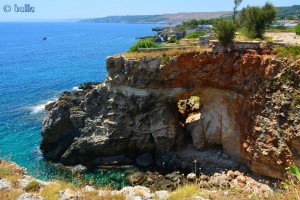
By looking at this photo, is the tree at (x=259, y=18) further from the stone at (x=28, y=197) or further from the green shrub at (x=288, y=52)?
the stone at (x=28, y=197)

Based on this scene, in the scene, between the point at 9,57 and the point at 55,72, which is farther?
the point at 9,57

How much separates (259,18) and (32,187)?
23680 mm

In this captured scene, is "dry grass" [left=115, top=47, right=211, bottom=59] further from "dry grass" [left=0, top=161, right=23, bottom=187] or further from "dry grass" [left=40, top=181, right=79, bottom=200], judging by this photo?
"dry grass" [left=40, top=181, right=79, bottom=200]

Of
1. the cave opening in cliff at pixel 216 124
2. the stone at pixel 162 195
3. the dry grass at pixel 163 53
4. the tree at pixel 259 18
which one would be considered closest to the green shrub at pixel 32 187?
the stone at pixel 162 195

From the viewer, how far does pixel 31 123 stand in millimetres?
39375

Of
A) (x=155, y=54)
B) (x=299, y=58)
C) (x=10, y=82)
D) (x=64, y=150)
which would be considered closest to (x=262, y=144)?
(x=299, y=58)

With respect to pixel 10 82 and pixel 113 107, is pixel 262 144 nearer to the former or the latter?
pixel 113 107

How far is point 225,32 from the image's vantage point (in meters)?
26.6

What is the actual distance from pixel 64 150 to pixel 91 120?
12.6ft

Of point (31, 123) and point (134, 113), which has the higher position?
point (134, 113)

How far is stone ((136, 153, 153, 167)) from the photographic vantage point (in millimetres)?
28578

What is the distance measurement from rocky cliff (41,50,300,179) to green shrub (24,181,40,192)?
16.4 m

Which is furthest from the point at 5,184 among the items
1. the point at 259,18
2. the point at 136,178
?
the point at 259,18

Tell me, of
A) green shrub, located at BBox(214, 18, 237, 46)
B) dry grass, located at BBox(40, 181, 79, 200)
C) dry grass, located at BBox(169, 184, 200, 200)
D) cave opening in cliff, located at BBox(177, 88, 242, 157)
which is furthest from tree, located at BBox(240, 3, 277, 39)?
dry grass, located at BBox(40, 181, 79, 200)
